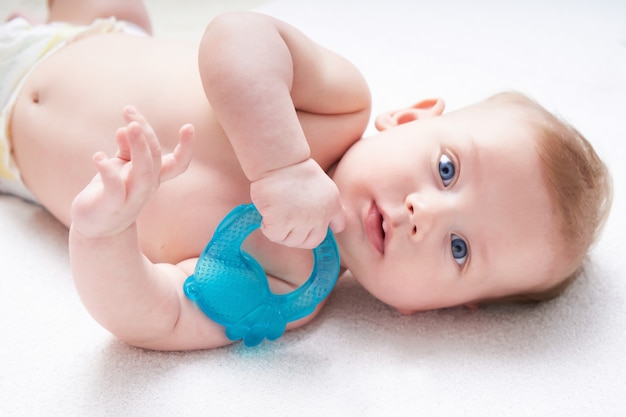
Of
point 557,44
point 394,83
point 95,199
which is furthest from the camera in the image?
point 557,44

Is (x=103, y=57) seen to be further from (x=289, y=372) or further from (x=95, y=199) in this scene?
(x=289, y=372)

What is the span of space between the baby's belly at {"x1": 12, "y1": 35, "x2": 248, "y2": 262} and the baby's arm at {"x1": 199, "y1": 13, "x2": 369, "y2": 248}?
15 centimetres

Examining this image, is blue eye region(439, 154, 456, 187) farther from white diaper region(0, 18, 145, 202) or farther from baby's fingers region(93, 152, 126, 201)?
white diaper region(0, 18, 145, 202)

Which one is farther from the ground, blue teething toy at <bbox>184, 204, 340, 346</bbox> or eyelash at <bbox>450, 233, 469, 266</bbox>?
eyelash at <bbox>450, 233, 469, 266</bbox>

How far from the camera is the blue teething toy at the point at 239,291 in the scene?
3.43ft

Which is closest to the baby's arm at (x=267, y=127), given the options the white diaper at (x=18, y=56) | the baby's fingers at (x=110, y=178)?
the baby's fingers at (x=110, y=178)

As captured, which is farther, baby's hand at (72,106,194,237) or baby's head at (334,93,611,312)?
baby's head at (334,93,611,312)

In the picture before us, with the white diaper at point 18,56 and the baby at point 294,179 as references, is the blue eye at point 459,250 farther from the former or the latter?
the white diaper at point 18,56

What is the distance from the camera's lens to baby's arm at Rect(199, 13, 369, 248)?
0.94 metres

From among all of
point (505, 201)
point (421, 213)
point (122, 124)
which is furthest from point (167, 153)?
point (505, 201)

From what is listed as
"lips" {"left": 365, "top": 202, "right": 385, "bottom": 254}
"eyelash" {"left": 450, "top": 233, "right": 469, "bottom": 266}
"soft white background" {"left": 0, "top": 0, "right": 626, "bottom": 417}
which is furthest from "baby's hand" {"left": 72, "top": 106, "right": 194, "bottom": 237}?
"eyelash" {"left": 450, "top": 233, "right": 469, "bottom": 266}

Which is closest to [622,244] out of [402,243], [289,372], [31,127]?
[402,243]

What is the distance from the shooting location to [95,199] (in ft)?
2.66

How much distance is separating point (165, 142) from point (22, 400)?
0.45 meters
